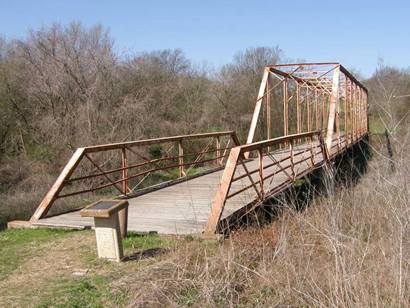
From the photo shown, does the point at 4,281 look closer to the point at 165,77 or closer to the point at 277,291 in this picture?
the point at 277,291

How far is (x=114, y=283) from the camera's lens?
15.1 feet

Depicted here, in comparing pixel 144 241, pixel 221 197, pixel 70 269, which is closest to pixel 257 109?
pixel 221 197

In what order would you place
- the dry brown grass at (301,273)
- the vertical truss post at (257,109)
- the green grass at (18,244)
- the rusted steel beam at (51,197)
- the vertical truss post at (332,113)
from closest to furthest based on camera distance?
the dry brown grass at (301,273)
the green grass at (18,244)
the rusted steel beam at (51,197)
the vertical truss post at (332,113)
the vertical truss post at (257,109)

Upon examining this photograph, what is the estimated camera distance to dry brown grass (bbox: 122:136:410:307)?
12.5 feet

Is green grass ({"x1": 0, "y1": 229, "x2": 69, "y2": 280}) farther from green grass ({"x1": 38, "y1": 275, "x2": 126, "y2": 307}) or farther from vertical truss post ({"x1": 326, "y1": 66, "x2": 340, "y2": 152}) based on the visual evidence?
vertical truss post ({"x1": 326, "y1": 66, "x2": 340, "y2": 152})

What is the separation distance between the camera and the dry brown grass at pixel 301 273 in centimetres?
380

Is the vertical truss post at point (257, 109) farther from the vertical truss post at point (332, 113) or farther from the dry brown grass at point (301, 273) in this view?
the dry brown grass at point (301, 273)

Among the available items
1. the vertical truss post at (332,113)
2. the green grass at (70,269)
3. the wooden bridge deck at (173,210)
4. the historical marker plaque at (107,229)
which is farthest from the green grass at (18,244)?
the vertical truss post at (332,113)

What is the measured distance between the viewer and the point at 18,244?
6234mm

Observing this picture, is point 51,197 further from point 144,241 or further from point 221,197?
point 221,197

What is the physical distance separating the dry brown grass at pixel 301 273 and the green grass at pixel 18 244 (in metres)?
1.61

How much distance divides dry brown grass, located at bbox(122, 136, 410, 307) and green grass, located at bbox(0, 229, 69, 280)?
1615 mm

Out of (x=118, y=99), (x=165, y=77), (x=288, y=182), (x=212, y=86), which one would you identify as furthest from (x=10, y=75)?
(x=288, y=182)

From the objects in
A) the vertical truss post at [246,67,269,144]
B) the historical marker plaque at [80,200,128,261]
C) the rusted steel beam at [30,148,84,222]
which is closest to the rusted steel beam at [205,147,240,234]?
the historical marker plaque at [80,200,128,261]
